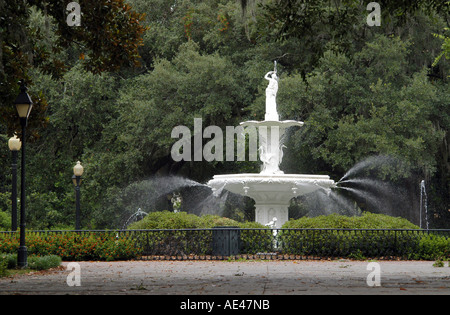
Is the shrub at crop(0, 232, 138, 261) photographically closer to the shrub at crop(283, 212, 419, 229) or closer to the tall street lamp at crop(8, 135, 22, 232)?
the tall street lamp at crop(8, 135, 22, 232)

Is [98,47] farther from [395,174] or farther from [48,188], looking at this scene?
[48,188]

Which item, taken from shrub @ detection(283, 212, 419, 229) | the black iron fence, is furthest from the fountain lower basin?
the black iron fence

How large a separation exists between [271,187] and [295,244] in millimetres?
2506

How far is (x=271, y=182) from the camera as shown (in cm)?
1831

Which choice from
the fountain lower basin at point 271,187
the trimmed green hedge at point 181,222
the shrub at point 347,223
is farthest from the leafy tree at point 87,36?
the shrub at point 347,223

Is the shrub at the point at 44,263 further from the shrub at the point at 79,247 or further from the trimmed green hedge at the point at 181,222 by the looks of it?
the trimmed green hedge at the point at 181,222

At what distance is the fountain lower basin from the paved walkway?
4.83 metres

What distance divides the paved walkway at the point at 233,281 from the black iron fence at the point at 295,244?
2.68 m

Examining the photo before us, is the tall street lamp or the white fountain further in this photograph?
the tall street lamp

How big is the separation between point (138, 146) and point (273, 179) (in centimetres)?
1221

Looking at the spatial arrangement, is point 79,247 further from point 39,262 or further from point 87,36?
point 87,36

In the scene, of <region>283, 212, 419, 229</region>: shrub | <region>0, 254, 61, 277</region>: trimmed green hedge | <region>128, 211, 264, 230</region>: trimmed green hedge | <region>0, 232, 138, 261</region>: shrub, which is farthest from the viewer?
<region>128, 211, 264, 230</region>: trimmed green hedge

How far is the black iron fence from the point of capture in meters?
16.4

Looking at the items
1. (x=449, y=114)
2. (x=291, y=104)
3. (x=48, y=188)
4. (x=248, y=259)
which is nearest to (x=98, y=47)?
(x=248, y=259)
